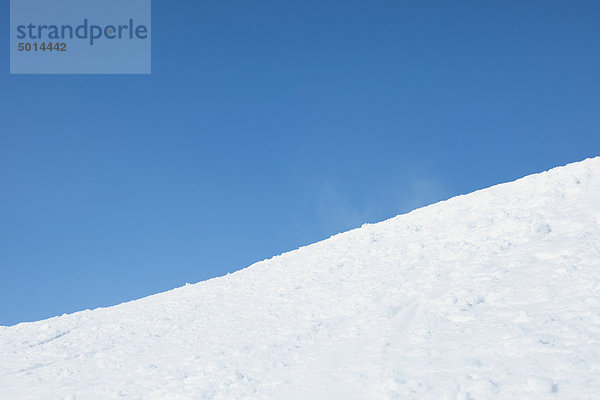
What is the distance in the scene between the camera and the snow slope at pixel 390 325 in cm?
840

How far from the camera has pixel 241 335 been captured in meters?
12.6

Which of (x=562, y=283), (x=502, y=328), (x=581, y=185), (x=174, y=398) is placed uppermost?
(x=581, y=185)

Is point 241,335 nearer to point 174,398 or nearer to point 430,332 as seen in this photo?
point 174,398

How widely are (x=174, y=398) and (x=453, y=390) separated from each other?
17.1 feet

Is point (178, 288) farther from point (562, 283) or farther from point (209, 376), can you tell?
point (562, 283)

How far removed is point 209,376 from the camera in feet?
33.3

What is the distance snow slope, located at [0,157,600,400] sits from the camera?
331 inches

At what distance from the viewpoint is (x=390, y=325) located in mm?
10906

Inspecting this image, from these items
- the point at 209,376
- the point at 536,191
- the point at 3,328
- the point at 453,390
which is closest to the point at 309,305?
the point at 209,376

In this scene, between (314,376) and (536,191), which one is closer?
(314,376)

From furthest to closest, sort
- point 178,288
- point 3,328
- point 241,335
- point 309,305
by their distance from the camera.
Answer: point 178,288
point 3,328
point 309,305
point 241,335

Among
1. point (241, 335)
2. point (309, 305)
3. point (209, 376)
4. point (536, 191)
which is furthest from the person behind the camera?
point (536, 191)

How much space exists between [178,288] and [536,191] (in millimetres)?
15032

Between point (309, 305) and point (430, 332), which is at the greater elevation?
point (309, 305)
